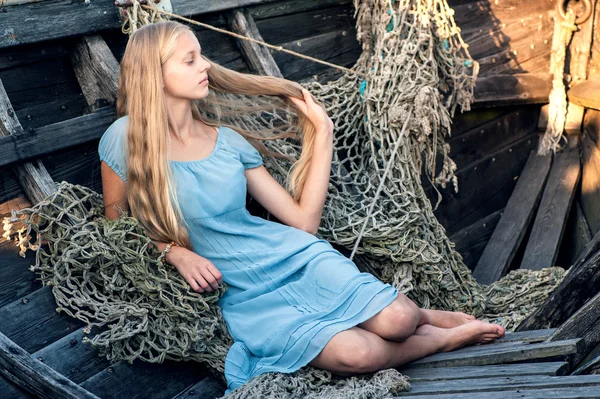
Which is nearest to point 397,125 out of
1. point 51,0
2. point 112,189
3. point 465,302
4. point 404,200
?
point 404,200

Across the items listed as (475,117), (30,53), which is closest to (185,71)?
(30,53)

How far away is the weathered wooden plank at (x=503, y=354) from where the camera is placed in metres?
2.38

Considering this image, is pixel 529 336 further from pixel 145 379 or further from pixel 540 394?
pixel 145 379

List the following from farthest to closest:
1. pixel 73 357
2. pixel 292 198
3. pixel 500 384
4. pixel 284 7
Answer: pixel 284 7 < pixel 292 198 < pixel 73 357 < pixel 500 384

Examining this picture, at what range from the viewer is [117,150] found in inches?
107

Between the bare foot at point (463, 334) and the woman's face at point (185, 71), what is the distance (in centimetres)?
111

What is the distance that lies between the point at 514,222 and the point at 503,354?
95.1 inches

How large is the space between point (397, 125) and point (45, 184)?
1435 millimetres

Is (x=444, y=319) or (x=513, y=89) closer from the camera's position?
(x=444, y=319)

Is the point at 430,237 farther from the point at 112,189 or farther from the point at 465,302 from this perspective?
the point at 112,189

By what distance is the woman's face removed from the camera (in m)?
2.72

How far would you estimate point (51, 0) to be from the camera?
10.3ft

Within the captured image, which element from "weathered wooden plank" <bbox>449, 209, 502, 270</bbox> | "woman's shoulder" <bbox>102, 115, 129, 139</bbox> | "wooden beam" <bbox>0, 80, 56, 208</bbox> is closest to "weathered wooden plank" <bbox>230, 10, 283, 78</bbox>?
"woman's shoulder" <bbox>102, 115, 129, 139</bbox>

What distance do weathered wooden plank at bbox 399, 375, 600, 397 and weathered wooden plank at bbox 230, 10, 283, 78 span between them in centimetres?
171
